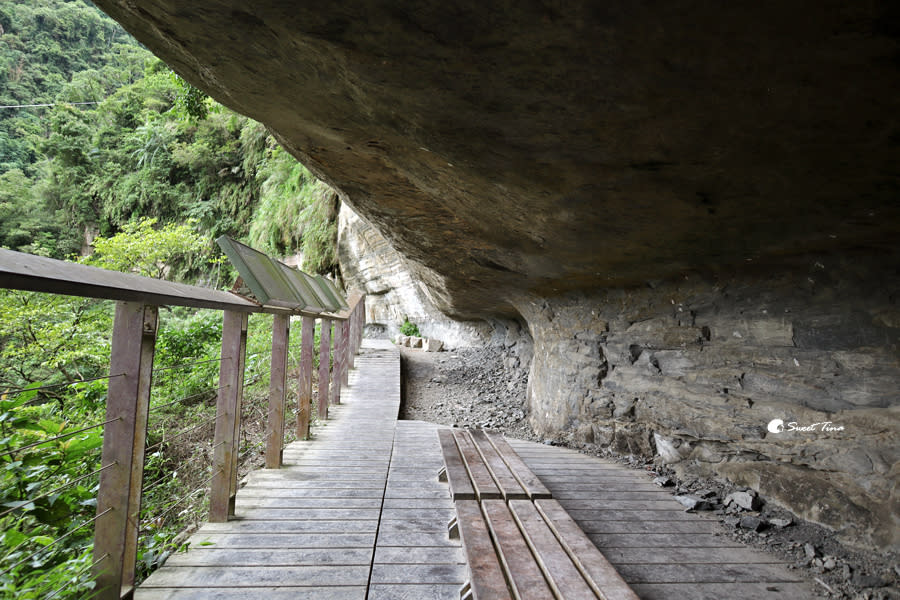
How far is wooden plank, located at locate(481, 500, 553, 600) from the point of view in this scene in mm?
1550

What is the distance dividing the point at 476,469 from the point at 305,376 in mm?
1788

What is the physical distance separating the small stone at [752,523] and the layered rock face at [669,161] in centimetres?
25

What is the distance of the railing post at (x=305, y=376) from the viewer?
3.72m

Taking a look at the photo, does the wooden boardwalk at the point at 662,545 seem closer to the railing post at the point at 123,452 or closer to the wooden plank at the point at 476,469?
the wooden plank at the point at 476,469

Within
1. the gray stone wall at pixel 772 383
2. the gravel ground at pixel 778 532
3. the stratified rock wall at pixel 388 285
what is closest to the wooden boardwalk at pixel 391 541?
the gravel ground at pixel 778 532

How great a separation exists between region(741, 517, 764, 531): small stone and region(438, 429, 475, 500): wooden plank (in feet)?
5.05

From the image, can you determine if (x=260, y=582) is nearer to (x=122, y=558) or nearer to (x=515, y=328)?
(x=122, y=558)

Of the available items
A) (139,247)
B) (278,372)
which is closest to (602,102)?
(278,372)

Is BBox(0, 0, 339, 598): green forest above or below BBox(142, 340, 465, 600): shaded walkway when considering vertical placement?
above

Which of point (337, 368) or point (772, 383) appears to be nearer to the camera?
point (772, 383)

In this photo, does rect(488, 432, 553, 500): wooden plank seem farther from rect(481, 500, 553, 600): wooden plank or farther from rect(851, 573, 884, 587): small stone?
rect(851, 573, 884, 587): small stone

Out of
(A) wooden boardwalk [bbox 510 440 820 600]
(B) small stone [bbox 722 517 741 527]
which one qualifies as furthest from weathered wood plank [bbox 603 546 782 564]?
(B) small stone [bbox 722 517 741 527]

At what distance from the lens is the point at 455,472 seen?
2801mm

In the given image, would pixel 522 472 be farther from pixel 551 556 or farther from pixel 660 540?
pixel 551 556
